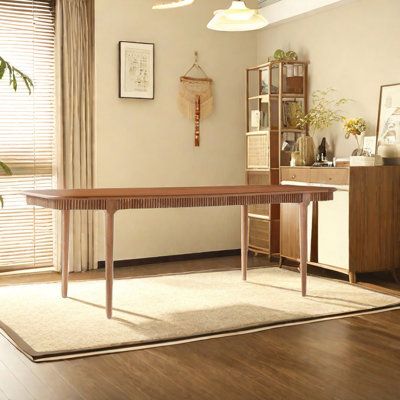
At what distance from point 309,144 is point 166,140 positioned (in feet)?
4.55

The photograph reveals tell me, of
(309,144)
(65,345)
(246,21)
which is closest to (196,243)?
(309,144)

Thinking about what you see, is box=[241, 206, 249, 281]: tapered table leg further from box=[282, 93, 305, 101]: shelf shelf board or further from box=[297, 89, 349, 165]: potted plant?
box=[282, 93, 305, 101]: shelf shelf board

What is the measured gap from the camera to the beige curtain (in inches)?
224

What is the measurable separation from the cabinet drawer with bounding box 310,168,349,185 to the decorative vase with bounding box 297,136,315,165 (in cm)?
24

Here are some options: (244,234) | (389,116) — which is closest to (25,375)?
(244,234)

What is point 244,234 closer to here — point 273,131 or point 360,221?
point 360,221

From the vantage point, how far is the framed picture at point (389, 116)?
5.16m

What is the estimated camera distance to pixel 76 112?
576cm

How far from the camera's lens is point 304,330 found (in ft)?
12.3

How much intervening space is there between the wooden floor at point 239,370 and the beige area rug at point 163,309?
135mm

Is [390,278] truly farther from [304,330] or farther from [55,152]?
[55,152]

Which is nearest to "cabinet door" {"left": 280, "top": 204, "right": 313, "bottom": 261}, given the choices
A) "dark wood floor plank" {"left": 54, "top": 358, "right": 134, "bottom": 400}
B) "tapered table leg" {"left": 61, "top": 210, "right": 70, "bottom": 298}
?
"tapered table leg" {"left": 61, "top": 210, "right": 70, "bottom": 298}

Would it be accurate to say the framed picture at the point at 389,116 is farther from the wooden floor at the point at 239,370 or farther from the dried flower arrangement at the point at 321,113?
the wooden floor at the point at 239,370

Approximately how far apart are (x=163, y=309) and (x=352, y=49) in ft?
9.44
